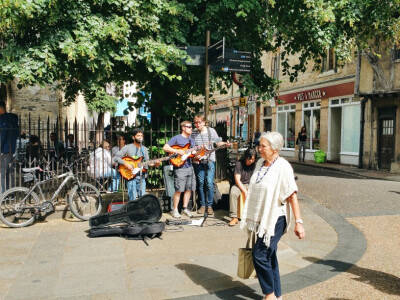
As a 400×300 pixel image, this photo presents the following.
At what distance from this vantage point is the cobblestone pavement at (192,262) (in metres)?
4.35

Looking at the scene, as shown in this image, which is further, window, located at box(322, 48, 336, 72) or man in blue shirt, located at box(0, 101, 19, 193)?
window, located at box(322, 48, 336, 72)

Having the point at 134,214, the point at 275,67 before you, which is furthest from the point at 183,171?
the point at 275,67

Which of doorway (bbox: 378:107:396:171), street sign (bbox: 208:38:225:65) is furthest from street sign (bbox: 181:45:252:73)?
doorway (bbox: 378:107:396:171)

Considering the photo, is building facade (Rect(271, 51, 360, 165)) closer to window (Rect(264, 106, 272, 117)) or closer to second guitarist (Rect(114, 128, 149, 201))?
window (Rect(264, 106, 272, 117))

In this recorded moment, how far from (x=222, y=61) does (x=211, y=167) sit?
1.97 m

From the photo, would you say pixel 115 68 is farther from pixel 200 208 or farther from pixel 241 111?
pixel 241 111

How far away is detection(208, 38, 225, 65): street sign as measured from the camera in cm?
695

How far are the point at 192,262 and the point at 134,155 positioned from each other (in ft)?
9.52

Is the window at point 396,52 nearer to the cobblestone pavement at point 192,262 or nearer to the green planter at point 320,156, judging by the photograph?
the green planter at point 320,156

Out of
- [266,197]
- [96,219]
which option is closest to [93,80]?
[96,219]

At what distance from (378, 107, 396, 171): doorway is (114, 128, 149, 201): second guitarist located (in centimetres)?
1384

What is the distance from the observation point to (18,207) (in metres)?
7.26

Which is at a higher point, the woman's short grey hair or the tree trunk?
the tree trunk

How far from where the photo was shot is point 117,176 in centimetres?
906
